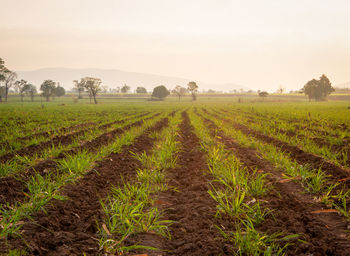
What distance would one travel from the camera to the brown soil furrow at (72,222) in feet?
9.05

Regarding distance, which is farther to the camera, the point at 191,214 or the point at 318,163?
the point at 318,163

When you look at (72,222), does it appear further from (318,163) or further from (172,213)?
(318,163)

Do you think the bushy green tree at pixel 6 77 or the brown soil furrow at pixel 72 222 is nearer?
the brown soil furrow at pixel 72 222

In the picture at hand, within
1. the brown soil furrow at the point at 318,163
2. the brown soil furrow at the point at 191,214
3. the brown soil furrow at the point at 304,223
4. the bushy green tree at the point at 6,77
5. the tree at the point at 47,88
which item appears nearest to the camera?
the brown soil furrow at the point at 304,223

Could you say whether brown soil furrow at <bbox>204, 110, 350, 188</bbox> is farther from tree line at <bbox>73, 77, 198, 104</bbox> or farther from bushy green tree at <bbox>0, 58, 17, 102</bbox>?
bushy green tree at <bbox>0, 58, 17, 102</bbox>

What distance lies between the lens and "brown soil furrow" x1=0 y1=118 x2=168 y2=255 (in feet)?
9.05

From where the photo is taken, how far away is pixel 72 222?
3434mm

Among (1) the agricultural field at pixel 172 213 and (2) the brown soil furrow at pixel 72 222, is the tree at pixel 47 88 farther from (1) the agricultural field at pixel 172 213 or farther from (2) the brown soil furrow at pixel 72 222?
(2) the brown soil furrow at pixel 72 222

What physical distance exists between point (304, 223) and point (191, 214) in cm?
174

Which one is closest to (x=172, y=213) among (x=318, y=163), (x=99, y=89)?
(x=318, y=163)

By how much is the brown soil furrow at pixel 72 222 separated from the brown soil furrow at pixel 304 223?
2565 millimetres

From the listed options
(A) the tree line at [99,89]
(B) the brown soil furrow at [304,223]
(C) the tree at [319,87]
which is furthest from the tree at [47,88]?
(B) the brown soil furrow at [304,223]

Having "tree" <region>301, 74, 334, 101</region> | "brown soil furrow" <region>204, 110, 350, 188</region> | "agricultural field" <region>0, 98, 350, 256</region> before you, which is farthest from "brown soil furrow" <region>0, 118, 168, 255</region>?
"tree" <region>301, 74, 334, 101</region>

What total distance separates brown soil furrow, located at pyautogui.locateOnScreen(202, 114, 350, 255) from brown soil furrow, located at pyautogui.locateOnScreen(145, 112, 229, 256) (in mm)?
808
